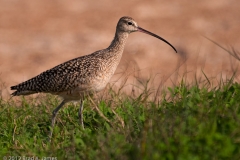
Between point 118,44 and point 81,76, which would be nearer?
point 81,76

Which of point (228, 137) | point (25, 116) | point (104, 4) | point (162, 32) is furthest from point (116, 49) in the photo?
point (104, 4)

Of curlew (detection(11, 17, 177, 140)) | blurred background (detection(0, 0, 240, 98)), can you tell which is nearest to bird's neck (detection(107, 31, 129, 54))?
curlew (detection(11, 17, 177, 140))

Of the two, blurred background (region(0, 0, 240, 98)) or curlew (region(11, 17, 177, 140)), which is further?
blurred background (region(0, 0, 240, 98))

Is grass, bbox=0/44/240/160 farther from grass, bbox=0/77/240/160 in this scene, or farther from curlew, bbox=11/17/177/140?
curlew, bbox=11/17/177/140

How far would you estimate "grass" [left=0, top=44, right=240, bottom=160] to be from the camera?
5742mm

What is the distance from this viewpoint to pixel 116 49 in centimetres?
903

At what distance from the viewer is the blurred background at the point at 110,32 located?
1952cm

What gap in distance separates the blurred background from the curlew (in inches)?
344

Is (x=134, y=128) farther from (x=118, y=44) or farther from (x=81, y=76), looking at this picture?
(x=118, y=44)

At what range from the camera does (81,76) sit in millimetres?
8523

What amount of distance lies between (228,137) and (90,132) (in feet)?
6.81

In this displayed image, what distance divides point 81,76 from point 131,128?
6.30 ft

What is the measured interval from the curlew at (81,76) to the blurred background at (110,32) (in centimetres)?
875

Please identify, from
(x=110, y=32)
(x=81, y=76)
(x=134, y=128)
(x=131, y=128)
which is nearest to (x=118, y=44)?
(x=81, y=76)
